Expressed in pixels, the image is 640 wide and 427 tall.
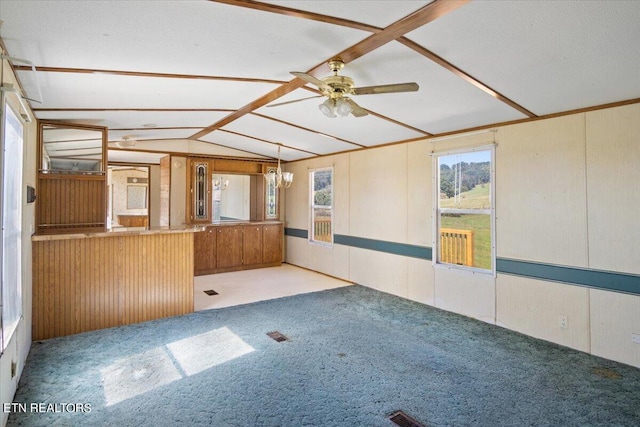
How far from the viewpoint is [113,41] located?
2203mm

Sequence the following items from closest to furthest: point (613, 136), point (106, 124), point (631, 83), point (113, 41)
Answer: point (113, 41)
point (631, 83)
point (613, 136)
point (106, 124)

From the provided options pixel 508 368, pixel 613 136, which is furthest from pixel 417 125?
pixel 508 368

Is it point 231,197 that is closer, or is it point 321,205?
point 321,205

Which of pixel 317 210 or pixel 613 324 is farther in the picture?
pixel 317 210

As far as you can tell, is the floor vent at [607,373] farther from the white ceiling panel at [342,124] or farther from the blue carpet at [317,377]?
the white ceiling panel at [342,124]

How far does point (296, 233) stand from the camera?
7766mm

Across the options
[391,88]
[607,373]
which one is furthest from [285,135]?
[607,373]

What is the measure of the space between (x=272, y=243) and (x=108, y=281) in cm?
395

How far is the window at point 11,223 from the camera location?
84.3 inches

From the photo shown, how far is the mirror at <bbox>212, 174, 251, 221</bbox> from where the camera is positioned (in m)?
8.12

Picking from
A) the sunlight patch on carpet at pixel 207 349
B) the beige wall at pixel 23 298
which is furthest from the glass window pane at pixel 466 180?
the beige wall at pixel 23 298

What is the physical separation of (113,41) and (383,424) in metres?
2.98

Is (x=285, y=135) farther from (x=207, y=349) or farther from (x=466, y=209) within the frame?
(x=207, y=349)

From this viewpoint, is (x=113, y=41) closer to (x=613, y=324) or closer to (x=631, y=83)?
(x=631, y=83)
